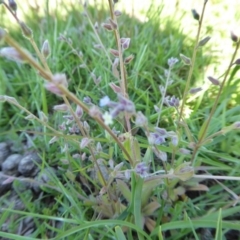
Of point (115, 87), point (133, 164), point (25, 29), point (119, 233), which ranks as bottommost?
point (119, 233)

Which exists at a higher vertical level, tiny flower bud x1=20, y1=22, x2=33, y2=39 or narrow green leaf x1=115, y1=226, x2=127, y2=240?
tiny flower bud x1=20, y1=22, x2=33, y2=39

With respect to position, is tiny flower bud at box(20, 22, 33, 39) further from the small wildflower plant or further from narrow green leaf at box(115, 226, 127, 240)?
narrow green leaf at box(115, 226, 127, 240)

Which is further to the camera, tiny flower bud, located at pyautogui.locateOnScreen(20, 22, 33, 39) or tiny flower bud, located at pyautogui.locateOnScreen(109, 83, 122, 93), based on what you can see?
tiny flower bud, located at pyautogui.locateOnScreen(109, 83, 122, 93)

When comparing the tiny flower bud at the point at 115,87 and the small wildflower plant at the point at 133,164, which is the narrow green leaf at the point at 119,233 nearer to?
the small wildflower plant at the point at 133,164

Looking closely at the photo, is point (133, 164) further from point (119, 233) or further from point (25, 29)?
point (25, 29)

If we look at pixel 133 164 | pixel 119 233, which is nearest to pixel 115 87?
pixel 133 164

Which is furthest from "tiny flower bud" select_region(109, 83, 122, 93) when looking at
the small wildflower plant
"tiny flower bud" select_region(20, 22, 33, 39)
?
"tiny flower bud" select_region(20, 22, 33, 39)

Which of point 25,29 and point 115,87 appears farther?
point 115,87

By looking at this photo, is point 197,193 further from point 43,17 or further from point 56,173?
point 43,17

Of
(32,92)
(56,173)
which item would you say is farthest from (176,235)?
(32,92)

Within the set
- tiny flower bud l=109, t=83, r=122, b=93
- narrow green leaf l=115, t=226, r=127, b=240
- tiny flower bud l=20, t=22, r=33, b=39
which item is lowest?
narrow green leaf l=115, t=226, r=127, b=240

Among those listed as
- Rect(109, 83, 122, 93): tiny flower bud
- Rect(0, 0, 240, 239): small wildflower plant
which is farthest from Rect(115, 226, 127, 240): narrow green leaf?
Rect(109, 83, 122, 93): tiny flower bud

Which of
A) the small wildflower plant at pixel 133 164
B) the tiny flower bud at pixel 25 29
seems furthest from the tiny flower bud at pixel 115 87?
the tiny flower bud at pixel 25 29
